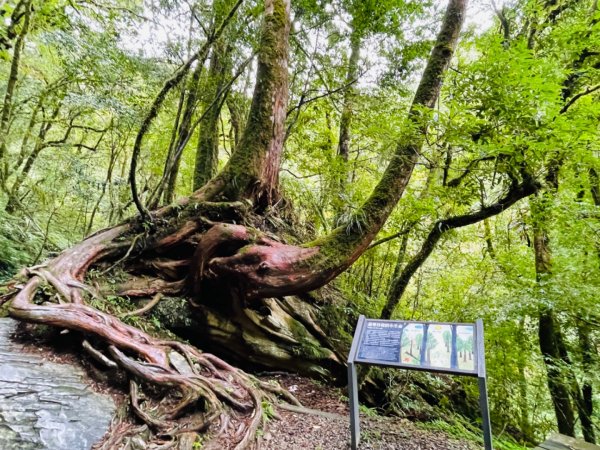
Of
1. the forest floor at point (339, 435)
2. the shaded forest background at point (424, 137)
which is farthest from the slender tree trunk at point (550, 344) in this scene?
the forest floor at point (339, 435)

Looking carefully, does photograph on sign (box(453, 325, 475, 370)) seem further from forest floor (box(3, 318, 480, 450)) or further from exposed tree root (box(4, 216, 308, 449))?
exposed tree root (box(4, 216, 308, 449))

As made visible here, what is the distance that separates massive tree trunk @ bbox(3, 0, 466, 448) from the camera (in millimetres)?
3299

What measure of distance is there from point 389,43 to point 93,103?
528cm

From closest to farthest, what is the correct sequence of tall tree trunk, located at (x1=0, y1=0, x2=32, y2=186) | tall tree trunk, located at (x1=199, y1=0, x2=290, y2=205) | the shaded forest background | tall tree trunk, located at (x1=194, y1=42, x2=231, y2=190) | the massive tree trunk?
1. the massive tree trunk
2. the shaded forest background
3. tall tree trunk, located at (x1=199, y1=0, x2=290, y2=205)
4. tall tree trunk, located at (x1=0, y1=0, x2=32, y2=186)
5. tall tree trunk, located at (x1=194, y1=42, x2=231, y2=190)

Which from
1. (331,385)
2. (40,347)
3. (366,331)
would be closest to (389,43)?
(366,331)

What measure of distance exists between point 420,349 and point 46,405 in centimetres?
289

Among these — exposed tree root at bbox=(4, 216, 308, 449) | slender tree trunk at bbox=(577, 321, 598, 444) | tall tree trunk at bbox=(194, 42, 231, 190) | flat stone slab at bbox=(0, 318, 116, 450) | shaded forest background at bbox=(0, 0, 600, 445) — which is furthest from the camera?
tall tree trunk at bbox=(194, 42, 231, 190)

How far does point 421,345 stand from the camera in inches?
114

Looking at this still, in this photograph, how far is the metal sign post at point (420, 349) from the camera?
2.67m

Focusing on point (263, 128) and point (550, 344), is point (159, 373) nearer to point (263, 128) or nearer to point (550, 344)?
point (263, 128)

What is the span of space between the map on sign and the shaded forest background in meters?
1.87

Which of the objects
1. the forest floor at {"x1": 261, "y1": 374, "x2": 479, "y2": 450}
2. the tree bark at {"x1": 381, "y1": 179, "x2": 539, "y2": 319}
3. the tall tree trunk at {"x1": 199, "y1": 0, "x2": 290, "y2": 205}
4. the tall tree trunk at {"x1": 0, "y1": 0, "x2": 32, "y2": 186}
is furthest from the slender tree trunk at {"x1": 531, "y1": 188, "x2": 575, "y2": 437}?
the tall tree trunk at {"x1": 0, "y1": 0, "x2": 32, "y2": 186}

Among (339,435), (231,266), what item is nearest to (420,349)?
(339,435)

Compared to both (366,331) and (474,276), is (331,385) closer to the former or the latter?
(366,331)
